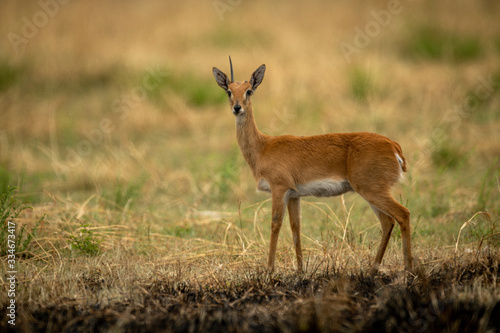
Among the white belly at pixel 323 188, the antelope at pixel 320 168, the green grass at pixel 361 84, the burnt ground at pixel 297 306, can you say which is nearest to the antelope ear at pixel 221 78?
the antelope at pixel 320 168

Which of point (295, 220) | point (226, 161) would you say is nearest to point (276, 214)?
point (295, 220)

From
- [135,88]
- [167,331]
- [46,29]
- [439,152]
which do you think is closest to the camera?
[167,331]

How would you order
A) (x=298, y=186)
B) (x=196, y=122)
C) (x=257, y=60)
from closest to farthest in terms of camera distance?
(x=298, y=186) < (x=196, y=122) < (x=257, y=60)

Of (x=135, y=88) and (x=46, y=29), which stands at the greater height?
(x=46, y=29)

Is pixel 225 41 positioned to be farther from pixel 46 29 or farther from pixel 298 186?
pixel 298 186

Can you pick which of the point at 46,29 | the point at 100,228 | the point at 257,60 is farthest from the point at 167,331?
the point at 46,29

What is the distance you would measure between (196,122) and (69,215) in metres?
4.88

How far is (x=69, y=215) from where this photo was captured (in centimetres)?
637

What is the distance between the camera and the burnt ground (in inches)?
138

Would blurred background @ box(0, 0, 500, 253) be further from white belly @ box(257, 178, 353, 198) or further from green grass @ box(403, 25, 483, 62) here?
white belly @ box(257, 178, 353, 198)

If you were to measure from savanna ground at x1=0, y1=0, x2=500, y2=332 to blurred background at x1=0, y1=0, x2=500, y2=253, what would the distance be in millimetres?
49

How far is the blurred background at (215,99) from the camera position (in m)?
7.20

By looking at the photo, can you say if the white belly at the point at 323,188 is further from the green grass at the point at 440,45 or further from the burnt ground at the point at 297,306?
the green grass at the point at 440,45

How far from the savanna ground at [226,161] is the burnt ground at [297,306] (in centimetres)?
2
